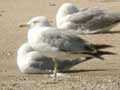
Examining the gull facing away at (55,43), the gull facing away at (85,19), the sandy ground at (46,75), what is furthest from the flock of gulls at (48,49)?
the gull facing away at (85,19)

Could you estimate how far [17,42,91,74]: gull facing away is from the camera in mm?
11438

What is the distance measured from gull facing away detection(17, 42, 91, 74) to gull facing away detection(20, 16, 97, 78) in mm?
563

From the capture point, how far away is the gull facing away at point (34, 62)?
11438 millimetres

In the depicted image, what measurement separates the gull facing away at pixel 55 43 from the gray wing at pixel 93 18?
4.80m

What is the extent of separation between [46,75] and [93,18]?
4989 millimetres

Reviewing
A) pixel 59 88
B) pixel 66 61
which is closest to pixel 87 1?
pixel 66 61

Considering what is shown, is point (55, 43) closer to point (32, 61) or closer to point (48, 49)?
point (48, 49)

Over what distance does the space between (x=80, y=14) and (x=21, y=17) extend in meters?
3.19

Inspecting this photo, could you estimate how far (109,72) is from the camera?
444 inches

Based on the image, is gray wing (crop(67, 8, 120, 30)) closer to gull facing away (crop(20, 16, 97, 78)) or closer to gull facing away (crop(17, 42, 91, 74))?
gull facing away (crop(17, 42, 91, 74))

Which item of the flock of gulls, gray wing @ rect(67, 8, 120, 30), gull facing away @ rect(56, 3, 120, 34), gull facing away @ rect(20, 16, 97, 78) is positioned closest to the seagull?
the flock of gulls

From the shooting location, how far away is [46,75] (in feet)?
36.8

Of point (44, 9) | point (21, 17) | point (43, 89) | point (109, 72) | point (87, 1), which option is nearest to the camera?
point (43, 89)

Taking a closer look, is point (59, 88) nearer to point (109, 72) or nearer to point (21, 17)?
point (109, 72)
